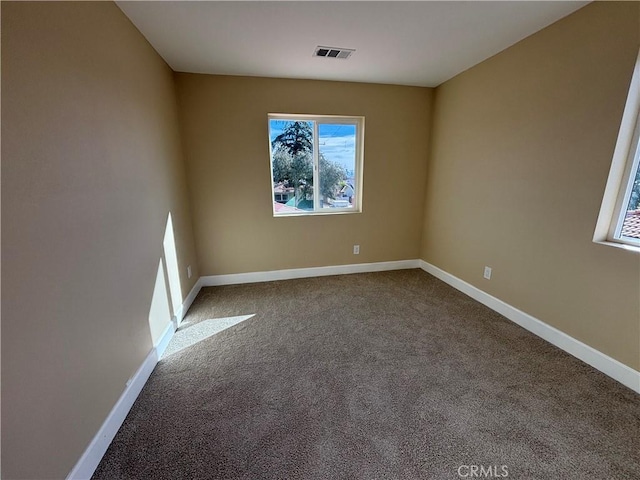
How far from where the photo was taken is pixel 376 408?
1545mm

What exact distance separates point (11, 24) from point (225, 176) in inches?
82.1

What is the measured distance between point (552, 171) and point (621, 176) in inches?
14.7

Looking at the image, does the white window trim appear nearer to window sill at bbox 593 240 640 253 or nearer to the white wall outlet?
window sill at bbox 593 240 640 253

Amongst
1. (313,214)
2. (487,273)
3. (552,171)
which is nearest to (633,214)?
(552,171)

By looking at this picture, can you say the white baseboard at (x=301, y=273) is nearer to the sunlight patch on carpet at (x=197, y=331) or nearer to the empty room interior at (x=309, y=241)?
the empty room interior at (x=309, y=241)

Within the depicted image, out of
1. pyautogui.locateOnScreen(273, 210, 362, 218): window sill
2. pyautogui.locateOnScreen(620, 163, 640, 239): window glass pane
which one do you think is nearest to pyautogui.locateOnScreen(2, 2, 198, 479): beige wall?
pyautogui.locateOnScreen(273, 210, 362, 218): window sill

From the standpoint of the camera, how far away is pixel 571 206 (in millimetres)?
1920

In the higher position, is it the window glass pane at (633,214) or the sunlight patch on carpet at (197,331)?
the window glass pane at (633,214)

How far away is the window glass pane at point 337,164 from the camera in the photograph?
326cm

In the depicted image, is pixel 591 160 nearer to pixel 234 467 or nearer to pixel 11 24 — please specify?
pixel 234 467

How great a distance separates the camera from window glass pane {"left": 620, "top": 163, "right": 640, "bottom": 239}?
5.51ft

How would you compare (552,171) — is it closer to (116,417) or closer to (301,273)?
(301,273)

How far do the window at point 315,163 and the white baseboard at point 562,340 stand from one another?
1764 mm

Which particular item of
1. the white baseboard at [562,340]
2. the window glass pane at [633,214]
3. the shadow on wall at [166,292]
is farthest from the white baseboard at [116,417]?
the window glass pane at [633,214]
